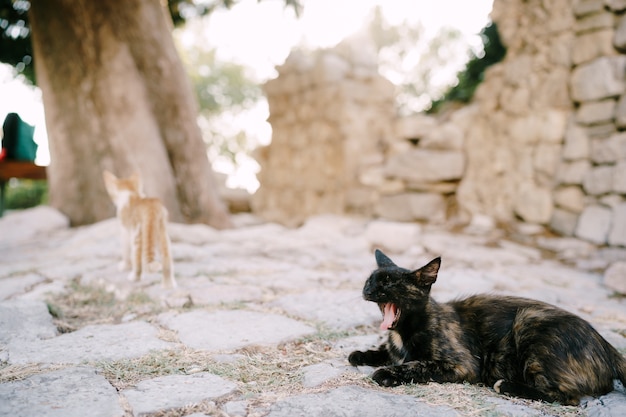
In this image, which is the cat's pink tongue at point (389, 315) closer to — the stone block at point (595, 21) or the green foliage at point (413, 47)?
the stone block at point (595, 21)

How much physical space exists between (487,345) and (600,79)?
437 centimetres

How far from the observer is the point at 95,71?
497cm

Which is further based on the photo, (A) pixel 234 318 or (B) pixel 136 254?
(B) pixel 136 254

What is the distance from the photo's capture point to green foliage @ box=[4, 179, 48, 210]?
1249 cm

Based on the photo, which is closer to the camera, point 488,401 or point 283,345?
point 488,401

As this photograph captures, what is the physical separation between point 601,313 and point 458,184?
3987 millimetres

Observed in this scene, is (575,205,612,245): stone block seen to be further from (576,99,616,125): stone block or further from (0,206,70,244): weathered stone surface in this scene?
(0,206,70,244): weathered stone surface

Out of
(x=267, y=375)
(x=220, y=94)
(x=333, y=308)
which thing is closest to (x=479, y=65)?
(x=333, y=308)

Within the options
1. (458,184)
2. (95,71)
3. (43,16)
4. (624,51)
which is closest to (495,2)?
(624,51)

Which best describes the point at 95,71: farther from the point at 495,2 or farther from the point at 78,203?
the point at 495,2

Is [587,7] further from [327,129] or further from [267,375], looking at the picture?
[267,375]

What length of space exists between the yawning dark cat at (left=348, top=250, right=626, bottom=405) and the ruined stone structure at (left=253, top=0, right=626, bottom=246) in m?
3.53

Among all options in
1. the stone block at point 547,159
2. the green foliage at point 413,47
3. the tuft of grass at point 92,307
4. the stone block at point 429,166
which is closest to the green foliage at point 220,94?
the green foliage at point 413,47

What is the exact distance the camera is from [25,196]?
12633mm
